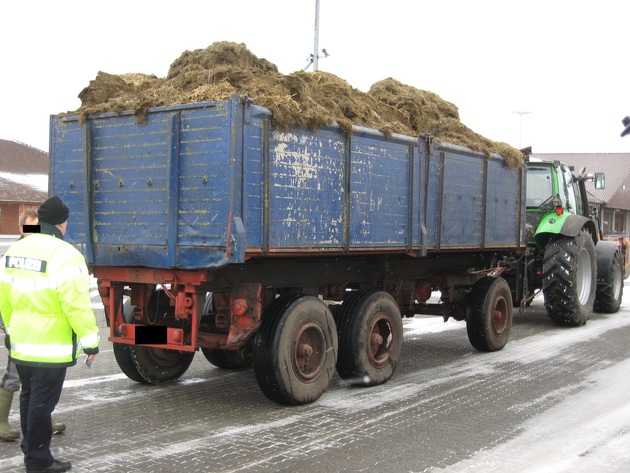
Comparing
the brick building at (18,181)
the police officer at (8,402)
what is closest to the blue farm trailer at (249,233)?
the police officer at (8,402)

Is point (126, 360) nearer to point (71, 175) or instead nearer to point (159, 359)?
point (159, 359)

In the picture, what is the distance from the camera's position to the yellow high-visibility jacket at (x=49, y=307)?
4.91m

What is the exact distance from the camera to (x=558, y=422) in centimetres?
658

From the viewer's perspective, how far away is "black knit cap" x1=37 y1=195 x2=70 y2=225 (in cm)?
516

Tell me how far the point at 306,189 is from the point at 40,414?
3.10 metres

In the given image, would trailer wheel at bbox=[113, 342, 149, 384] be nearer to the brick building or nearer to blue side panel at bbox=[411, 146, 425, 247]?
blue side panel at bbox=[411, 146, 425, 247]

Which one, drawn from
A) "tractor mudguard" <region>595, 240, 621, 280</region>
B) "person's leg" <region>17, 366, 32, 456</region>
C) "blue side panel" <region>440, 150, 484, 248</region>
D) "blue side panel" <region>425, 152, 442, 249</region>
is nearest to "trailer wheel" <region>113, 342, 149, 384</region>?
"person's leg" <region>17, 366, 32, 456</region>

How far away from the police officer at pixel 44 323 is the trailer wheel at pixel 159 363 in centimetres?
265

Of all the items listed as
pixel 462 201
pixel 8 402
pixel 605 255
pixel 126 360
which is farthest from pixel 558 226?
pixel 8 402

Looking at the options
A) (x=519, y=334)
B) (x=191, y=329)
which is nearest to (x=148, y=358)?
(x=191, y=329)

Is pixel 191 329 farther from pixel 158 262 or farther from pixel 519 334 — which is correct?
pixel 519 334

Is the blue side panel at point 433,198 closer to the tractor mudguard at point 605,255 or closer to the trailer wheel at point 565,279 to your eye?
the trailer wheel at point 565,279

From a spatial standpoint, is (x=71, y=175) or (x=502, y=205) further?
(x=502, y=205)

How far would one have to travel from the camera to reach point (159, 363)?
7.94 metres
